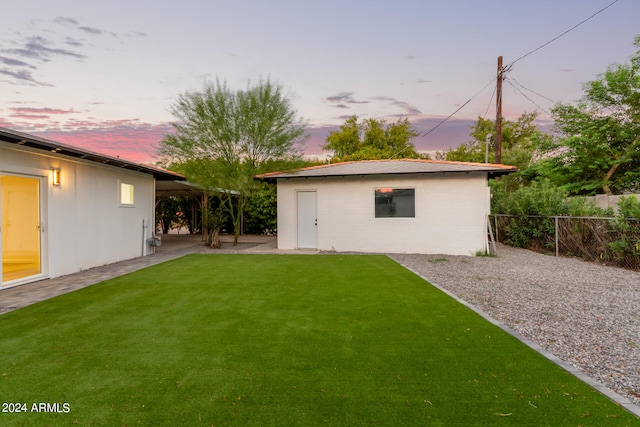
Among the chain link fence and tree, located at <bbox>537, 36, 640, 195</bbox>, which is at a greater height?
tree, located at <bbox>537, 36, 640, 195</bbox>

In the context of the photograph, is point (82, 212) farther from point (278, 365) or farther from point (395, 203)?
point (395, 203)

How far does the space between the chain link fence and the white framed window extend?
13584 mm

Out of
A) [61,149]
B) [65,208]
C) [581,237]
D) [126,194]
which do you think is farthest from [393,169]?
[65,208]

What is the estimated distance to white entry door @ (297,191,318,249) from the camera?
11750 mm

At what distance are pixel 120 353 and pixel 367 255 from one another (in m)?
8.05

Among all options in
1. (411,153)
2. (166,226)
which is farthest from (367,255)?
(411,153)

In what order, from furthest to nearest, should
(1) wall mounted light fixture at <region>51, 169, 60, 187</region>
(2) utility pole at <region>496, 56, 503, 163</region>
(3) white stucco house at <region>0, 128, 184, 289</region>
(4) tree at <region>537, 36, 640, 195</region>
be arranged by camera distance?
(4) tree at <region>537, 36, 640, 195</region> → (2) utility pole at <region>496, 56, 503, 163</region> → (1) wall mounted light fixture at <region>51, 169, 60, 187</region> → (3) white stucco house at <region>0, 128, 184, 289</region>

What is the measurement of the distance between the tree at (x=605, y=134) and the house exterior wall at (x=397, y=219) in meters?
13.4

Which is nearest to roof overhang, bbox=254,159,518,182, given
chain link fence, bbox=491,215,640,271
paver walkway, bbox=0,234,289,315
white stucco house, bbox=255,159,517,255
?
white stucco house, bbox=255,159,517,255

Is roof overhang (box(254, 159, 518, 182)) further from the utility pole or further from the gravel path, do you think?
the utility pole

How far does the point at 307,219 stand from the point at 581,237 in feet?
29.0

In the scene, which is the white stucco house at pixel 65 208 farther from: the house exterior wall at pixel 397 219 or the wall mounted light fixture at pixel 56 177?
the house exterior wall at pixel 397 219

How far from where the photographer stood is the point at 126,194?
30.5 feet

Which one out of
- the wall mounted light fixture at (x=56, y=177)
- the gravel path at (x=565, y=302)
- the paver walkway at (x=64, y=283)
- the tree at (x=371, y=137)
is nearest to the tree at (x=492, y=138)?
the tree at (x=371, y=137)
